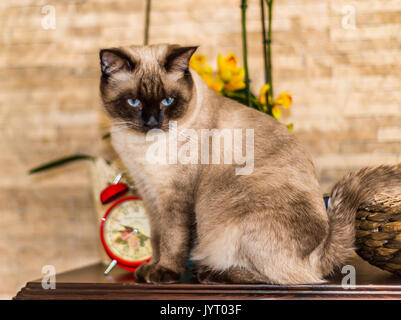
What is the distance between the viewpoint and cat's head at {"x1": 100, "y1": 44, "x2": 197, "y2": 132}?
1061 mm

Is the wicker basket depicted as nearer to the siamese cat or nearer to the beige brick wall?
the siamese cat

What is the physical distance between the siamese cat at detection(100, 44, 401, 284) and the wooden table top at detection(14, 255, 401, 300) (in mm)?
40

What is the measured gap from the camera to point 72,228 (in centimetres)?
166

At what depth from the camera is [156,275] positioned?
1.03 metres

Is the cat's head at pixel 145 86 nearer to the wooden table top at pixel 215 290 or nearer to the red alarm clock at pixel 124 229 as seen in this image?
the red alarm clock at pixel 124 229

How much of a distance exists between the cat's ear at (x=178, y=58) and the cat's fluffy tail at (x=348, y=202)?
1.72 feet

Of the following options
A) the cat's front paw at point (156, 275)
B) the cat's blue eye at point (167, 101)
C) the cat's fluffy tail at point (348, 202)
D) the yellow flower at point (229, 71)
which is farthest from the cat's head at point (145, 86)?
the cat's fluffy tail at point (348, 202)

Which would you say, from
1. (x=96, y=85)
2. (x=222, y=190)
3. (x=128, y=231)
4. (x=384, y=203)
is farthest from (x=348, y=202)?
(x=96, y=85)

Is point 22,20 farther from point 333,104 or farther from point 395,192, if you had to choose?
point 395,192

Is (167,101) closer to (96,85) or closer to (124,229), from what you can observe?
(124,229)

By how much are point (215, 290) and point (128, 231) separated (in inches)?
15.9

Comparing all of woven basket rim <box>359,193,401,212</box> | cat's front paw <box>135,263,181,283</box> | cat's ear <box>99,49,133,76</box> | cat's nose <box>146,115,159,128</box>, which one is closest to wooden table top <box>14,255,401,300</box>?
cat's front paw <box>135,263,181,283</box>
